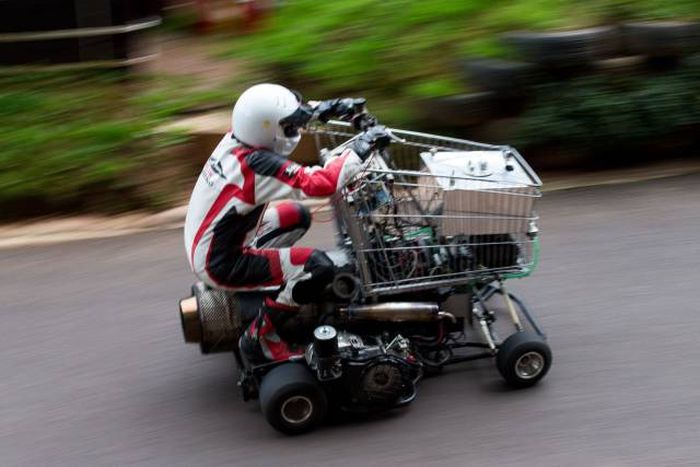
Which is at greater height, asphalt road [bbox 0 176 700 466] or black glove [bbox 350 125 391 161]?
black glove [bbox 350 125 391 161]

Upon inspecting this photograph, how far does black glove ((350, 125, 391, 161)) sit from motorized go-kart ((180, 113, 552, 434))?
115mm

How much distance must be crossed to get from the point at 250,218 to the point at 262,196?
172 mm

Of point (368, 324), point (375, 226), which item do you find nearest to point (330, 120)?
point (375, 226)

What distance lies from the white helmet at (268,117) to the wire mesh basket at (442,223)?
37 cm

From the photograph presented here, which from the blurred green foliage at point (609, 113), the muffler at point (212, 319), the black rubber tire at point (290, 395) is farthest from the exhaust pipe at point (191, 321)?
the blurred green foliage at point (609, 113)

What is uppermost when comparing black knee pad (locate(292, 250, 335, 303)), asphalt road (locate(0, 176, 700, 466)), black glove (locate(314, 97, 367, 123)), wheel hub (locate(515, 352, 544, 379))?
black glove (locate(314, 97, 367, 123))

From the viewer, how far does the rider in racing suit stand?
4.20 m

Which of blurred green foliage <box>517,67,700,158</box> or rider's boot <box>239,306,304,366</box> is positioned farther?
blurred green foliage <box>517,67,700,158</box>

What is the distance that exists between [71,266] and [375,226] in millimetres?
2929

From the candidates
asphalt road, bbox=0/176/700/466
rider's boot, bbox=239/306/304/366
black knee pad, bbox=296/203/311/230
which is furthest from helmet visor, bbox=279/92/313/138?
asphalt road, bbox=0/176/700/466

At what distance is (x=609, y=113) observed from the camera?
23.4ft

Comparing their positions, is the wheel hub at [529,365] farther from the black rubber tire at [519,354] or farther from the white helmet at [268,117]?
the white helmet at [268,117]

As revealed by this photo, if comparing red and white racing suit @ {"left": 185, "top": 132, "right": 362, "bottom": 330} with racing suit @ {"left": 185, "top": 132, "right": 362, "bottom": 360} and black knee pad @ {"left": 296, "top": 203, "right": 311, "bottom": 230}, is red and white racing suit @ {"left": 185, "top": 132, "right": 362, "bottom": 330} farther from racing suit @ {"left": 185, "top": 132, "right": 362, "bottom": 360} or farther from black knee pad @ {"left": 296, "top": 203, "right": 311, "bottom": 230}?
black knee pad @ {"left": 296, "top": 203, "right": 311, "bottom": 230}

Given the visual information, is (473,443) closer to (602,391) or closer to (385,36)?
(602,391)
